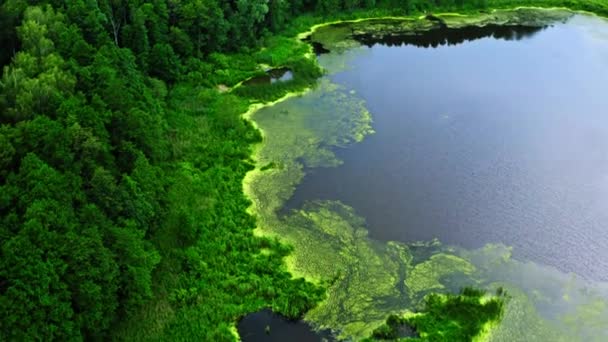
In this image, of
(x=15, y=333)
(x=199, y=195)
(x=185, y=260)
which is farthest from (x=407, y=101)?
(x=15, y=333)

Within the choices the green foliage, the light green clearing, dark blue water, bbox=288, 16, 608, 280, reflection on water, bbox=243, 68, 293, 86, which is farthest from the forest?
dark blue water, bbox=288, 16, 608, 280

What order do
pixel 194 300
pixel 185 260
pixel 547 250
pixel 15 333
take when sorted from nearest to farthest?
pixel 15 333 → pixel 194 300 → pixel 185 260 → pixel 547 250

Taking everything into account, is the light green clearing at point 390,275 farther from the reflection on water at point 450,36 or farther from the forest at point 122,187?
the reflection on water at point 450,36

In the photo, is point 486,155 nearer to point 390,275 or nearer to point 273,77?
point 390,275

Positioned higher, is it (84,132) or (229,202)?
(84,132)

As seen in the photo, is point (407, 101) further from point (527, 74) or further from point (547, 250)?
point (547, 250)

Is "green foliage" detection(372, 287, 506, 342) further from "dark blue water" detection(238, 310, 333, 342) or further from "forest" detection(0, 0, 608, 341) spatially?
"forest" detection(0, 0, 608, 341)

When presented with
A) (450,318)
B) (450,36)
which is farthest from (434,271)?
(450,36)

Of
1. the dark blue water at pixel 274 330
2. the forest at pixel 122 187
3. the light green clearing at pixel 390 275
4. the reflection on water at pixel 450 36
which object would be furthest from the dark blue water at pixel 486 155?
the dark blue water at pixel 274 330
